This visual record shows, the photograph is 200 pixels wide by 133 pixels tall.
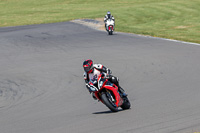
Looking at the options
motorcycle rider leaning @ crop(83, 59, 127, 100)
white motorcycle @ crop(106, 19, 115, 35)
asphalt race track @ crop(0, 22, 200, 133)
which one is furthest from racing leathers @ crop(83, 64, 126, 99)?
white motorcycle @ crop(106, 19, 115, 35)

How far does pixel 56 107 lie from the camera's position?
11.9m

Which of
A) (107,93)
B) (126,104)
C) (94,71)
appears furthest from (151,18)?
(107,93)

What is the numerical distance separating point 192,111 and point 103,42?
15973mm

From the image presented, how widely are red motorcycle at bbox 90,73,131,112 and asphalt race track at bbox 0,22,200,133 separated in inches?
10.7

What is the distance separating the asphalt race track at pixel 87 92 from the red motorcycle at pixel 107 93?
0.27m

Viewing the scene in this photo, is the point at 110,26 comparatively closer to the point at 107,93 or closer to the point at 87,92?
the point at 87,92

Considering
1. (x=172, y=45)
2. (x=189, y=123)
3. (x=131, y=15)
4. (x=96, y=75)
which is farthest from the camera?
(x=131, y=15)

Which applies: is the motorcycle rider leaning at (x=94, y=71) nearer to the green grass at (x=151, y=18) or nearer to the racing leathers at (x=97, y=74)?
the racing leathers at (x=97, y=74)

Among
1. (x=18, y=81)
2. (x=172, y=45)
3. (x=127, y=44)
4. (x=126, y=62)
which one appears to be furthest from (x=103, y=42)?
(x=18, y=81)

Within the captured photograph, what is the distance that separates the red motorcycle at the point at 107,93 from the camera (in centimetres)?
1008

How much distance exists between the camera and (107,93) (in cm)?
1020

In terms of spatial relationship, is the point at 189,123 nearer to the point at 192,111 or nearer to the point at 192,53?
the point at 192,111

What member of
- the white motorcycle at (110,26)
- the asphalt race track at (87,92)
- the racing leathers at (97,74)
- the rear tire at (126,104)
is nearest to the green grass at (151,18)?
the white motorcycle at (110,26)

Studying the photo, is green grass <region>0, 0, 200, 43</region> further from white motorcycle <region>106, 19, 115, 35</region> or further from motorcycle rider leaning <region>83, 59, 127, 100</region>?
A: motorcycle rider leaning <region>83, 59, 127, 100</region>
